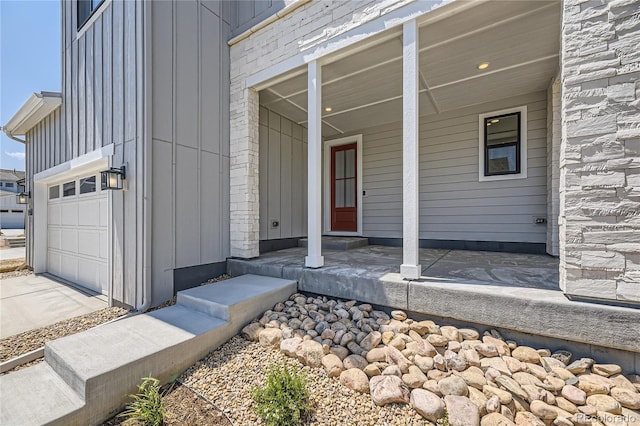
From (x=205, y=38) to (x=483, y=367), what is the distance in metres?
5.26

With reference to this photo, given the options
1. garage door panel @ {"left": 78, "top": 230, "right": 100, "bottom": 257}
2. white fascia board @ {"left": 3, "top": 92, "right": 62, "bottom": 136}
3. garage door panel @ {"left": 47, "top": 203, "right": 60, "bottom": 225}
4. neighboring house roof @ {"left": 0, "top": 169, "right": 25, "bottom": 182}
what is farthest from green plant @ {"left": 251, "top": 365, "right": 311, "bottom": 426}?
neighboring house roof @ {"left": 0, "top": 169, "right": 25, "bottom": 182}

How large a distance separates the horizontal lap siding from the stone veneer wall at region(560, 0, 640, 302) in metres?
2.94

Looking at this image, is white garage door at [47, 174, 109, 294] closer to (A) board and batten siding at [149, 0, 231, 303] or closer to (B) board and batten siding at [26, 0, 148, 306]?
(B) board and batten siding at [26, 0, 148, 306]

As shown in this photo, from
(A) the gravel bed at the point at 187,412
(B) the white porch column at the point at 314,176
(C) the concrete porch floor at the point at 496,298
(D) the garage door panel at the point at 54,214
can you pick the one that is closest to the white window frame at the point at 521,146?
(C) the concrete porch floor at the point at 496,298

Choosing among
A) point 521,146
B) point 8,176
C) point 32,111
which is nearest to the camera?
point 521,146

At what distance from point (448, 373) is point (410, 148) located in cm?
205

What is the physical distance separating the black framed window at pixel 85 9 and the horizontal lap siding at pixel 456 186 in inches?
210

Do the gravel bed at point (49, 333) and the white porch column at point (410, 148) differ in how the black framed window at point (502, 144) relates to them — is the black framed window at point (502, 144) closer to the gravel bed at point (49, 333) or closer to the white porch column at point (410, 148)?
the white porch column at point (410, 148)

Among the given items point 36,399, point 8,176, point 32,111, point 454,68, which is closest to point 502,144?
point 454,68

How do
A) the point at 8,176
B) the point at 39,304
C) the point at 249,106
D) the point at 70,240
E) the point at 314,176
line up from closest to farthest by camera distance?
the point at 314,176 → the point at 39,304 → the point at 249,106 → the point at 70,240 → the point at 8,176

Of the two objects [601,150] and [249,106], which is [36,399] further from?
[601,150]

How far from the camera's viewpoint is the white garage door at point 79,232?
4195 mm

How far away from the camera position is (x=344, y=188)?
656cm

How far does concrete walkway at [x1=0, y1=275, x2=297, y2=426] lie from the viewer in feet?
5.41
